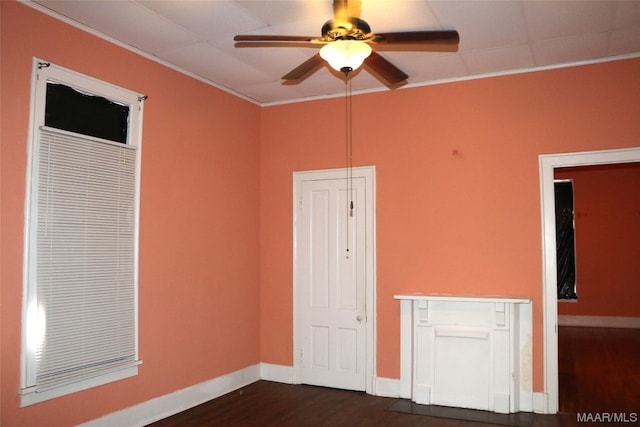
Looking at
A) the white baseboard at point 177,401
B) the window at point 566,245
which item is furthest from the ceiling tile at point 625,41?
the window at point 566,245

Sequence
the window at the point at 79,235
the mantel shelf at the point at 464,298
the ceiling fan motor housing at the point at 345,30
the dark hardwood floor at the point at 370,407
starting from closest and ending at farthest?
the ceiling fan motor housing at the point at 345,30, the window at the point at 79,235, the dark hardwood floor at the point at 370,407, the mantel shelf at the point at 464,298

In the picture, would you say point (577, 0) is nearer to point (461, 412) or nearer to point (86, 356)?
point (461, 412)

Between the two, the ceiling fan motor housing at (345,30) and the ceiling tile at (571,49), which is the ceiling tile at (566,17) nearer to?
the ceiling tile at (571,49)

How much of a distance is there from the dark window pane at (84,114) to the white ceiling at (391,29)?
19.9 inches

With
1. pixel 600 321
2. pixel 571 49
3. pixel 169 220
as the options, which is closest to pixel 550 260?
pixel 571 49

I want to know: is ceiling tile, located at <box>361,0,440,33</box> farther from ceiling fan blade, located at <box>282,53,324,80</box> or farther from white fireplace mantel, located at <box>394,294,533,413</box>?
white fireplace mantel, located at <box>394,294,533,413</box>

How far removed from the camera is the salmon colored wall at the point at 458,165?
4.49 m

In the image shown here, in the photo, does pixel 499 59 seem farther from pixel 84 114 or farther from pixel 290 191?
pixel 84 114

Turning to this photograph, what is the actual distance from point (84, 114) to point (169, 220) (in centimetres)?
114

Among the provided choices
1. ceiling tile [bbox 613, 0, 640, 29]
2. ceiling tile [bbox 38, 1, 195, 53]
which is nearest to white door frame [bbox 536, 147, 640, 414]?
ceiling tile [bbox 613, 0, 640, 29]

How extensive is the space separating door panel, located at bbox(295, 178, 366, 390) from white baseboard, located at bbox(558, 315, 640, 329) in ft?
17.9

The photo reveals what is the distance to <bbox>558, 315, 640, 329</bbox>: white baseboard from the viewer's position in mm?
8664

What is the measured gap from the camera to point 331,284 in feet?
17.6

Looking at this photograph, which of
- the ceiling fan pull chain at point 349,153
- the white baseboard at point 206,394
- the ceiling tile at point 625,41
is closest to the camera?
the ceiling tile at point 625,41
